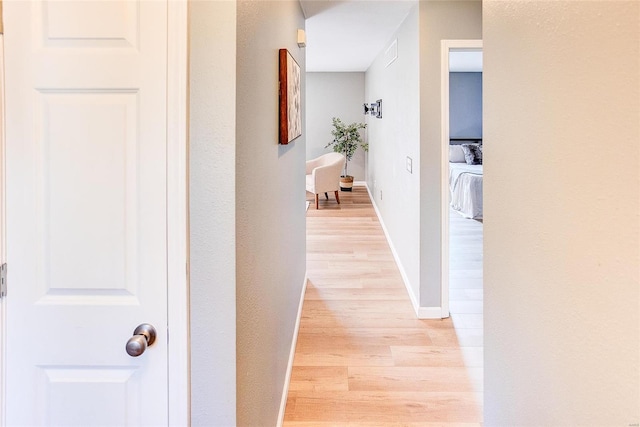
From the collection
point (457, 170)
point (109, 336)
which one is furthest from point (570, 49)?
point (457, 170)

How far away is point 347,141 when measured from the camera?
8.70 metres

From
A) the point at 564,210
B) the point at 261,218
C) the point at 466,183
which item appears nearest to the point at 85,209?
the point at 261,218

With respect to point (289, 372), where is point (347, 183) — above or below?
above

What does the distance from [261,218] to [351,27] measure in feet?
10.6

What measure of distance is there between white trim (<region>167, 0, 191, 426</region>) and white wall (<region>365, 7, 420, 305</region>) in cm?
230

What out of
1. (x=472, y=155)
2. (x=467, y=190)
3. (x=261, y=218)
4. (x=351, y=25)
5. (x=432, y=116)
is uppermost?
(x=351, y=25)

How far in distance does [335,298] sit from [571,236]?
2.78 meters

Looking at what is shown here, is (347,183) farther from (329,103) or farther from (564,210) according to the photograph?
(564,210)

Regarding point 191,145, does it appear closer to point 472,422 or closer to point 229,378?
point 229,378

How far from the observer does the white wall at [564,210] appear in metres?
0.73

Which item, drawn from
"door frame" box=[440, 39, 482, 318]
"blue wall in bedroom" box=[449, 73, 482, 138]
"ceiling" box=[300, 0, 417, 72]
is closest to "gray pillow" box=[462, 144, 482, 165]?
"blue wall in bedroom" box=[449, 73, 482, 138]

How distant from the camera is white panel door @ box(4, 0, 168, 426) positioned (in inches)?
41.8

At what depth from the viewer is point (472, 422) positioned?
6.57ft

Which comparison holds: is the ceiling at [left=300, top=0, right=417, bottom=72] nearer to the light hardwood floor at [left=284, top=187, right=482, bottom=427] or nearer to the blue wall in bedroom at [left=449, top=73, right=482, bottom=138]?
the light hardwood floor at [left=284, top=187, right=482, bottom=427]
